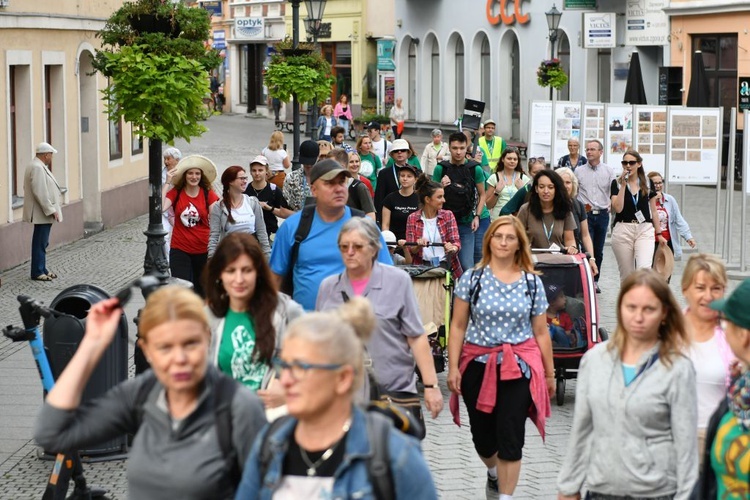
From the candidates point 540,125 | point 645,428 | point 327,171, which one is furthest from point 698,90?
point 645,428

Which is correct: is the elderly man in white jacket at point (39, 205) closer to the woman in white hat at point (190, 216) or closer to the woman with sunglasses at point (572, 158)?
the woman in white hat at point (190, 216)

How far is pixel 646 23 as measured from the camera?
1487 inches

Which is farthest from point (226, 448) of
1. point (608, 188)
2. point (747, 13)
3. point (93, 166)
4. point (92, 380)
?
point (747, 13)

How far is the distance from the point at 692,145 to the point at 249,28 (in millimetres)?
49182

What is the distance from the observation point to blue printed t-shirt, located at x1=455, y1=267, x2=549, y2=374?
793 cm

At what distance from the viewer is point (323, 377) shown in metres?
4.09

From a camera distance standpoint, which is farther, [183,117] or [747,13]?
[747,13]

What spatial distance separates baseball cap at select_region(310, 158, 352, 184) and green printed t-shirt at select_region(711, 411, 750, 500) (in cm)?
353

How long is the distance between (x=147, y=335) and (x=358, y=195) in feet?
25.0

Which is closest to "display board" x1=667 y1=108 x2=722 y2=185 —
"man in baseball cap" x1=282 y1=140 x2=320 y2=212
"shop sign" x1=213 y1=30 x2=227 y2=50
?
"man in baseball cap" x1=282 y1=140 x2=320 y2=212

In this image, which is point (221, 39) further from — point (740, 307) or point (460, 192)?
point (740, 307)

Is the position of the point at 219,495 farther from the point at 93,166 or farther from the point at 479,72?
the point at 479,72

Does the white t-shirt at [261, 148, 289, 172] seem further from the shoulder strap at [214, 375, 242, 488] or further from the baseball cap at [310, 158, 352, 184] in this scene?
the shoulder strap at [214, 375, 242, 488]

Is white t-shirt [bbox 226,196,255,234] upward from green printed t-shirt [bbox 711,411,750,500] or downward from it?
upward
